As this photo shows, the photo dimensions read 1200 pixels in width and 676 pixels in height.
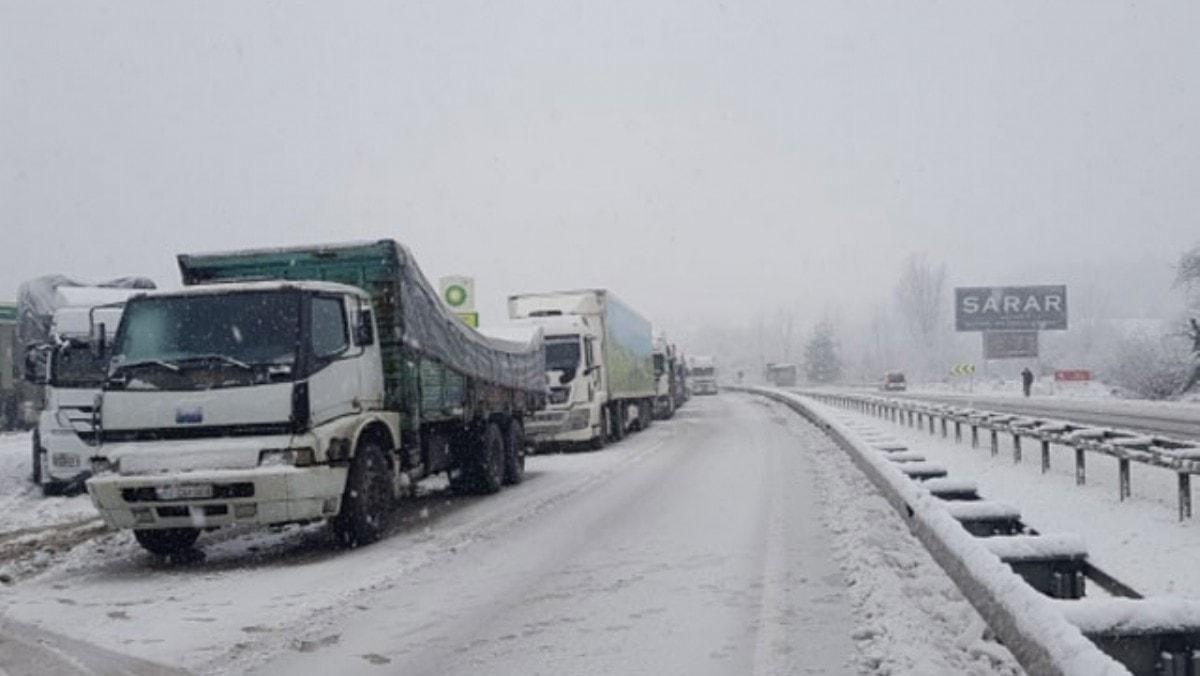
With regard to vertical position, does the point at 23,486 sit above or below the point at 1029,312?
below

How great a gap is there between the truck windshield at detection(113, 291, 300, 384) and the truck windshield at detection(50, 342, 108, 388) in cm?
829

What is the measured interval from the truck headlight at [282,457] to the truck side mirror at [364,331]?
4.89 ft

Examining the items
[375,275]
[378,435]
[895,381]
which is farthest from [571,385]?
[895,381]

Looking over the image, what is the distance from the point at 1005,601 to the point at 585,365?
19.4 meters

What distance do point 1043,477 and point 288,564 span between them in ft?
33.2

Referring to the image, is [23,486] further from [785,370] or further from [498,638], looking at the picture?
[785,370]

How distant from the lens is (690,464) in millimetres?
17594

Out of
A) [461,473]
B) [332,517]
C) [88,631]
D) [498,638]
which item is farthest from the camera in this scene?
[461,473]

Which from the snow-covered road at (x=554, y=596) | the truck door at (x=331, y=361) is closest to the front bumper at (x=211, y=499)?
the snow-covered road at (x=554, y=596)

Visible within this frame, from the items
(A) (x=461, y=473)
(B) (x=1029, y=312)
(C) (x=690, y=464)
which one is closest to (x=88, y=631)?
(A) (x=461, y=473)

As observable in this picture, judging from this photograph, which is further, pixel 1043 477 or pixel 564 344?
pixel 564 344

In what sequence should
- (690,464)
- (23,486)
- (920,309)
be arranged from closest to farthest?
(690,464) < (23,486) < (920,309)

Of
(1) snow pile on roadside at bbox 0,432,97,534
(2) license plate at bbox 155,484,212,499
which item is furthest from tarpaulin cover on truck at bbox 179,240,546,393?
(1) snow pile on roadside at bbox 0,432,97,534

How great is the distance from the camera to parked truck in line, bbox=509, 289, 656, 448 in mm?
22203
